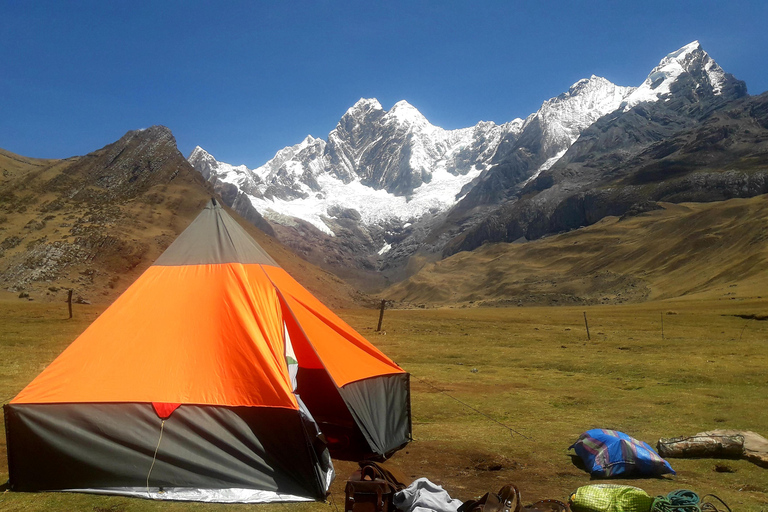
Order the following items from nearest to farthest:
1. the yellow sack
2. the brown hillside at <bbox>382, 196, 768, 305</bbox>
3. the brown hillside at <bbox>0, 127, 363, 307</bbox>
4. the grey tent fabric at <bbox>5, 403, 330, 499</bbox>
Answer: the yellow sack
the grey tent fabric at <bbox>5, 403, 330, 499</bbox>
the brown hillside at <bbox>0, 127, 363, 307</bbox>
the brown hillside at <bbox>382, 196, 768, 305</bbox>

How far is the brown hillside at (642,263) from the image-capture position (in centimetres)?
10219

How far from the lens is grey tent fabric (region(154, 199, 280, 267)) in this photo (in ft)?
38.0

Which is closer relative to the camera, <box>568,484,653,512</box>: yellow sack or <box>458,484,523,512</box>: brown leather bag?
<box>458,484,523,512</box>: brown leather bag

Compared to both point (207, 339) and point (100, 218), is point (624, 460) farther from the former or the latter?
point (100, 218)

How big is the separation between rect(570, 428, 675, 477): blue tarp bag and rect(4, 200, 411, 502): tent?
437cm

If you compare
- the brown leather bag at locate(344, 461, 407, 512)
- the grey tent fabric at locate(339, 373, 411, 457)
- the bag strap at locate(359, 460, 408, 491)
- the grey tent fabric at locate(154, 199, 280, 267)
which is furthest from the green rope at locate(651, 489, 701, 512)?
the grey tent fabric at locate(154, 199, 280, 267)

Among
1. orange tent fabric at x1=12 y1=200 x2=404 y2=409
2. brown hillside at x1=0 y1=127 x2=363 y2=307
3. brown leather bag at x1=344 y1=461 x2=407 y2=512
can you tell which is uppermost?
brown hillside at x1=0 y1=127 x2=363 y2=307

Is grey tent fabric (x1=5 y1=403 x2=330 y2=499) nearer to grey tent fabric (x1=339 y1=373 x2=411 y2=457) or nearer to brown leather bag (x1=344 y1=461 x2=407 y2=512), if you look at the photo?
brown leather bag (x1=344 y1=461 x2=407 y2=512)

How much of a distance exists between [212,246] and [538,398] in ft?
44.2

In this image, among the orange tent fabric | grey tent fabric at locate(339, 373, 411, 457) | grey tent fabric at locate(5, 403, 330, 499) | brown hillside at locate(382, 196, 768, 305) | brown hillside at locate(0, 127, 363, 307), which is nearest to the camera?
grey tent fabric at locate(5, 403, 330, 499)

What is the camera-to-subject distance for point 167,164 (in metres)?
106

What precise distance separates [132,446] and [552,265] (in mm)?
179781

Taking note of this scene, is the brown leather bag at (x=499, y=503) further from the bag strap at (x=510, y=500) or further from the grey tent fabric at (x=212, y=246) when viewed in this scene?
the grey tent fabric at (x=212, y=246)

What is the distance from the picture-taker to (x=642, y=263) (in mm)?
136625
